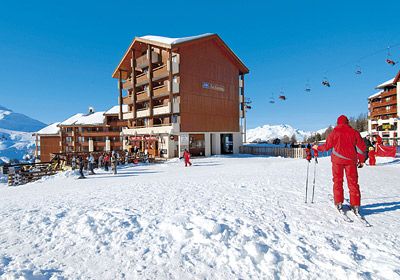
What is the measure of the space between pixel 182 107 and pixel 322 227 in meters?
22.2

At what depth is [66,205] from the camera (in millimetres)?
6137

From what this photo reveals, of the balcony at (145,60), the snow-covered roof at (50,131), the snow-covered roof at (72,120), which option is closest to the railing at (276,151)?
the balcony at (145,60)

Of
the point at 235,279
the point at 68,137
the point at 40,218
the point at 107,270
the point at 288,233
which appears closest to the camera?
the point at 235,279

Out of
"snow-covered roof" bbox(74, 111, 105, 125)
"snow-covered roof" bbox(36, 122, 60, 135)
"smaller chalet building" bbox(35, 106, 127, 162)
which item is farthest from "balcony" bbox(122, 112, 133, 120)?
"snow-covered roof" bbox(36, 122, 60, 135)

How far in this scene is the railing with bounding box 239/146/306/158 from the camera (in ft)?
73.8

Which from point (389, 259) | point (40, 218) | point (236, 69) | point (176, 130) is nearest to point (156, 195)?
point (40, 218)

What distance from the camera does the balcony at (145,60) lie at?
28.2 metres

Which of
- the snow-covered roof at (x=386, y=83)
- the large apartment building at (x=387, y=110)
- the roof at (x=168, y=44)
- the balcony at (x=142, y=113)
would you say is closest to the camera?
the roof at (x=168, y=44)

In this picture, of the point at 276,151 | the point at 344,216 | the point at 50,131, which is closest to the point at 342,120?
the point at 344,216

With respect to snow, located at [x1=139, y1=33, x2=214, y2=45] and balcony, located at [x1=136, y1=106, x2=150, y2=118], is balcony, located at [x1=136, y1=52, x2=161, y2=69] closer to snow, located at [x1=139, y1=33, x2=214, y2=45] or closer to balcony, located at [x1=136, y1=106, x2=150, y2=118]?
snow, located at [x1=139, y1=33, x2=214, y2=45]

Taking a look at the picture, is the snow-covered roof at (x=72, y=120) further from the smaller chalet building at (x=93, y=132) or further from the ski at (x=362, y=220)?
the ski at (x=362, y=220)

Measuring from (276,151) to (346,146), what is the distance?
2149 cm

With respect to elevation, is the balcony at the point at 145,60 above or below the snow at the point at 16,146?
above

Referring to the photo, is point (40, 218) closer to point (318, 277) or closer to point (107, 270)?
point (107, 270)
